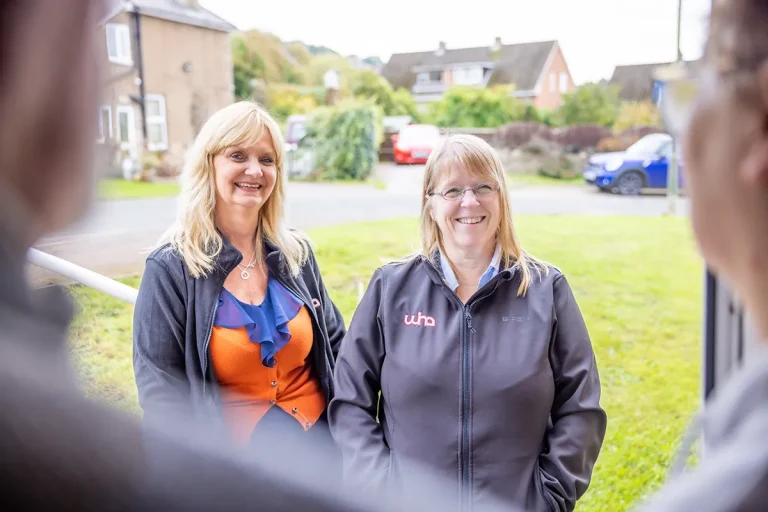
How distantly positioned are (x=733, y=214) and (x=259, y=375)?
1.52 metres

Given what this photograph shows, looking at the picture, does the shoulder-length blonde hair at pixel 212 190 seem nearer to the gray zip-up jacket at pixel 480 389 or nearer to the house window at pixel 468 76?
the gray zip-up jacket at pixel 480 389

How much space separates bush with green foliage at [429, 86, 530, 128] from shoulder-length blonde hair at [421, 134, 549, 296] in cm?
157

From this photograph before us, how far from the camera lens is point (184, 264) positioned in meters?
1.82

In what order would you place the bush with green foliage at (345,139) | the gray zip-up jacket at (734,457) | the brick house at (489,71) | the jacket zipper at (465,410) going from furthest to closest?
the bush with green foliage at (345,139), the brick house at (489,71), the jacket zipper at (465,410), the gray zip-up jacket at (734,457)

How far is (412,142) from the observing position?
3660mm

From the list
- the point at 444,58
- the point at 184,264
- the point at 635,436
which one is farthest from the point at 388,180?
the point at 184,264

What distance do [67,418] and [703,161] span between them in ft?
1.47

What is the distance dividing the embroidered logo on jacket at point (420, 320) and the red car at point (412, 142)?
5.68 feet

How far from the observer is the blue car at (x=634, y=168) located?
4.81 ft

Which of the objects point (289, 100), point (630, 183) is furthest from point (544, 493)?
point (289, 100)

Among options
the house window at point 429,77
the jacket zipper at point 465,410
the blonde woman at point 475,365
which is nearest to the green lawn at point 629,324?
the blonde woman at point 475,365

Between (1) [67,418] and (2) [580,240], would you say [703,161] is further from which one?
(2) [580,240]

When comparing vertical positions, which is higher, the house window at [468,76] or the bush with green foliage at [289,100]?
the house window at [468,76]

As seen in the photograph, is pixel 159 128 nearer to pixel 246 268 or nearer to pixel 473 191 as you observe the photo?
pixel 246 268
